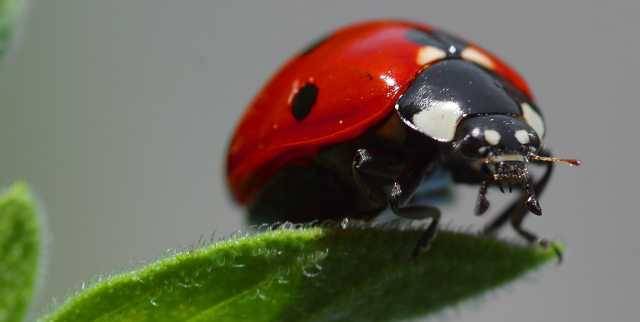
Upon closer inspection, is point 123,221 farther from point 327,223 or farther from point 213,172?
point 327,223

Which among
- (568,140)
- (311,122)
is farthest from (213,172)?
(311,122)

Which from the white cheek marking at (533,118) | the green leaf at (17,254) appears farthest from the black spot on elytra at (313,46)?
the green leaf at (17,254)

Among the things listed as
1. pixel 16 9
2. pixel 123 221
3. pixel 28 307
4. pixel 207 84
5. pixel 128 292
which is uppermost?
pixel 16 9

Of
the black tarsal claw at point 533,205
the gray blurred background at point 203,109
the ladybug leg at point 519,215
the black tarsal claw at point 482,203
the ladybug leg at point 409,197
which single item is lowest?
the gray blurred background at point 203,109

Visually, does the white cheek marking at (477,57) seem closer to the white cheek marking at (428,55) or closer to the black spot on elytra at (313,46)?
the white cheek marking at (428,55)

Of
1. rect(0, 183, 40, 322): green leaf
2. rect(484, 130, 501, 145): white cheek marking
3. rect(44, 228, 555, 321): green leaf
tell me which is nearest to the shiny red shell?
rect(484, 130, 501, 145): white cheek marking

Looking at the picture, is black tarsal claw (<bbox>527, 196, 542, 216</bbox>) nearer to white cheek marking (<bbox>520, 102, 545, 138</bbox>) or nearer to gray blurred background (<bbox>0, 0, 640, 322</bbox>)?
white cheek marking (<bbox>520, 102, 545, 138</bbox>)
